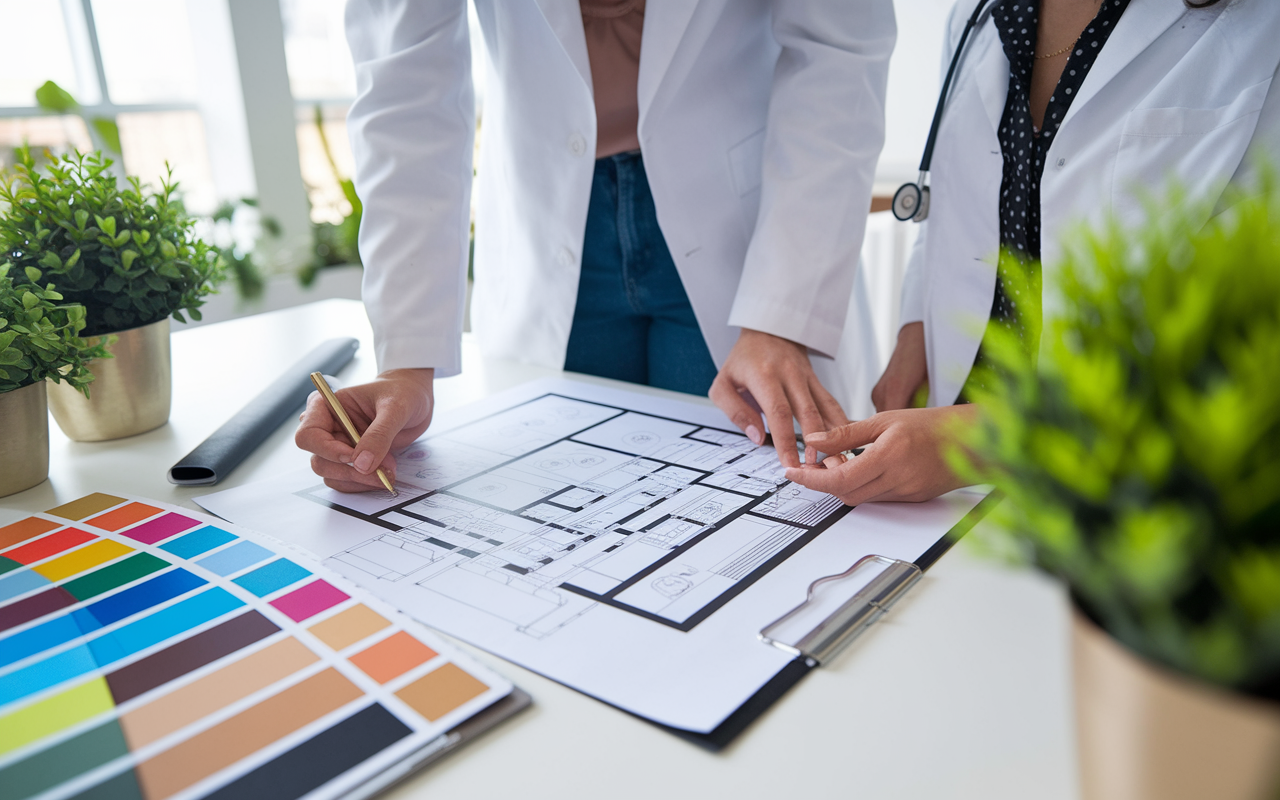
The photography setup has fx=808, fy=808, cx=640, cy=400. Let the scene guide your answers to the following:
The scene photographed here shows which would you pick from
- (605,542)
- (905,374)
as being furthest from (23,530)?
(905,374)

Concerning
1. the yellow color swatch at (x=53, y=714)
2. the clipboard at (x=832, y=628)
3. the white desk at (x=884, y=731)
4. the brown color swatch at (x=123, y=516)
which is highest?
the brown color swatch at (x=123, y=516)

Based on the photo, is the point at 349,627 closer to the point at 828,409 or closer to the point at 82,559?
the point at 82,559

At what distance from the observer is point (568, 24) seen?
991mm

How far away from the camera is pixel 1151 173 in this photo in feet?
2.82

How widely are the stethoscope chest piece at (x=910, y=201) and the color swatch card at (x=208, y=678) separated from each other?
2.71 ft

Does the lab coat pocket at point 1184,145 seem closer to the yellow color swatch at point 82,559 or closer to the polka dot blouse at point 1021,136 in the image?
the polka dot blouse at point 1021,136

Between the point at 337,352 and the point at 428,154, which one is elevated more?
the point at 428,154

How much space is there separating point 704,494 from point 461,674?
306 millimetres

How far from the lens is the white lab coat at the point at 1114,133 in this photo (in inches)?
31.7

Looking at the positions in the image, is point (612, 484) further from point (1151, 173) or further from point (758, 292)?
point (1151, 173)

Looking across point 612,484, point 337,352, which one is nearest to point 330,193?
point 337,352

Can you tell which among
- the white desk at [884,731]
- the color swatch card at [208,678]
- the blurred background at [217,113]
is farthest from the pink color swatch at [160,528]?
the blurred background at [217,113]

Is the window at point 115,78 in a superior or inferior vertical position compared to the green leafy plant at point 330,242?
superior

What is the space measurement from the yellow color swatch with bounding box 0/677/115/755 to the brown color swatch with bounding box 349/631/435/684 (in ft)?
0.44
